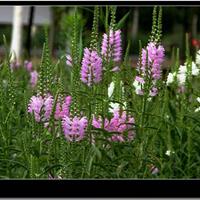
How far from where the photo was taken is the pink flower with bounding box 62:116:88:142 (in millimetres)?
2201

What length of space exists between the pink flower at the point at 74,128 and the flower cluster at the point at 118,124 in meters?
0.24

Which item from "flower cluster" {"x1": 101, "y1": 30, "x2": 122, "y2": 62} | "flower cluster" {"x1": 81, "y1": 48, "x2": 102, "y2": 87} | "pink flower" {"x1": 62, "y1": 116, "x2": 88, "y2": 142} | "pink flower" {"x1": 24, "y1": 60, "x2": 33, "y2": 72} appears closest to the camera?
"pink flower" {"x1": 62, "y1": 116, "x2": 88, "y2": 142}

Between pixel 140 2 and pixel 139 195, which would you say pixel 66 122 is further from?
pixel 140 2

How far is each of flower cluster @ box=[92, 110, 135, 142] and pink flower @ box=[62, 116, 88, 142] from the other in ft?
0.80

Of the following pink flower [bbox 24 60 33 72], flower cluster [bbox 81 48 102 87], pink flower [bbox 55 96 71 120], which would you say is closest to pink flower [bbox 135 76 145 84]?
flower cluster [bbox 81 48 102 87]

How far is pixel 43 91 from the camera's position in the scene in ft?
7.57

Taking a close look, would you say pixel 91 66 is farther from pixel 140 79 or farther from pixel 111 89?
pixel 111 89

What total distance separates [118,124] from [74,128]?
33cm

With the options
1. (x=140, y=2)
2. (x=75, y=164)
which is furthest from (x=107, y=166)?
(x=140, y=2)

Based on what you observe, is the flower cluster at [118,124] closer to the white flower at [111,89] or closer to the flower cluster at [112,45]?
the flower cluster at [112,45]

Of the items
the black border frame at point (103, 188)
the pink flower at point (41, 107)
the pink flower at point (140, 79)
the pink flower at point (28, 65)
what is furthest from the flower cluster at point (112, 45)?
the pink flower at point (28, 65)

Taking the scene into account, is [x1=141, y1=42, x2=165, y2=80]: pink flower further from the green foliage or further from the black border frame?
the black border frame

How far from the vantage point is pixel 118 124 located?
250 centimetres

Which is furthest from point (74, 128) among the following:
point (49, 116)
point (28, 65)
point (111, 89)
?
point (28, 65)
